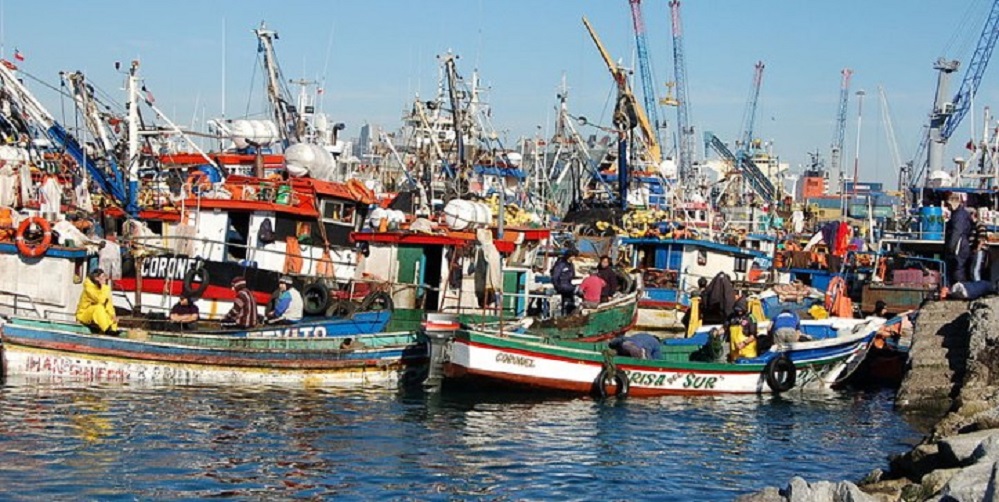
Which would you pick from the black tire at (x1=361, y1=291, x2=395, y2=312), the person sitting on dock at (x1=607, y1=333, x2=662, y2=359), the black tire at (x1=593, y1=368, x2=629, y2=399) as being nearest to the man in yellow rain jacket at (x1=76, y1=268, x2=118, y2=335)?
the black tire at (x1=361, y1=291, x2=395, y2=312)

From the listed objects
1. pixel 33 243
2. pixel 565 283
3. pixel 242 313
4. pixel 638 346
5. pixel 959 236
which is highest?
pixel 959 236

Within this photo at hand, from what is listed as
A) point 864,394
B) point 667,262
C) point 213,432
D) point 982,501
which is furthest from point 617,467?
point 667,262

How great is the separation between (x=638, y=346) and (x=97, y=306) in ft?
28.6

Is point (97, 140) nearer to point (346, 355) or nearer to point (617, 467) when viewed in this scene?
point (346, 355)

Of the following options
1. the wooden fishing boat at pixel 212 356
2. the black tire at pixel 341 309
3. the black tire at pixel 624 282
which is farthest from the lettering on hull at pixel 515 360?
the black tire at pixel 624 282

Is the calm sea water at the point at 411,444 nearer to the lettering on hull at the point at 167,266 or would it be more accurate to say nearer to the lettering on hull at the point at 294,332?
the lettering on hull at the point at 294,332

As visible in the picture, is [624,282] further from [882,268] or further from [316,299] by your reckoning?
[882,268]

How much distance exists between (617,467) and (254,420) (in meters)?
5.30

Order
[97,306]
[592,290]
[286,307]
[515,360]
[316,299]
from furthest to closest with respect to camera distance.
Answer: [592,290]
[316,299]
[286,307]
[515,360]
[97,306]

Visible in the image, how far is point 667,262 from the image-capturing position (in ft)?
108

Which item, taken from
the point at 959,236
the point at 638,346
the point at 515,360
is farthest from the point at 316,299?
the point at 959,236

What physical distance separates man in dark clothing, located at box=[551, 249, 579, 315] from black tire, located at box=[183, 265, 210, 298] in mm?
6469

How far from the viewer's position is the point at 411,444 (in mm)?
17422

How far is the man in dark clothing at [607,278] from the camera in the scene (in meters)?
26.1
